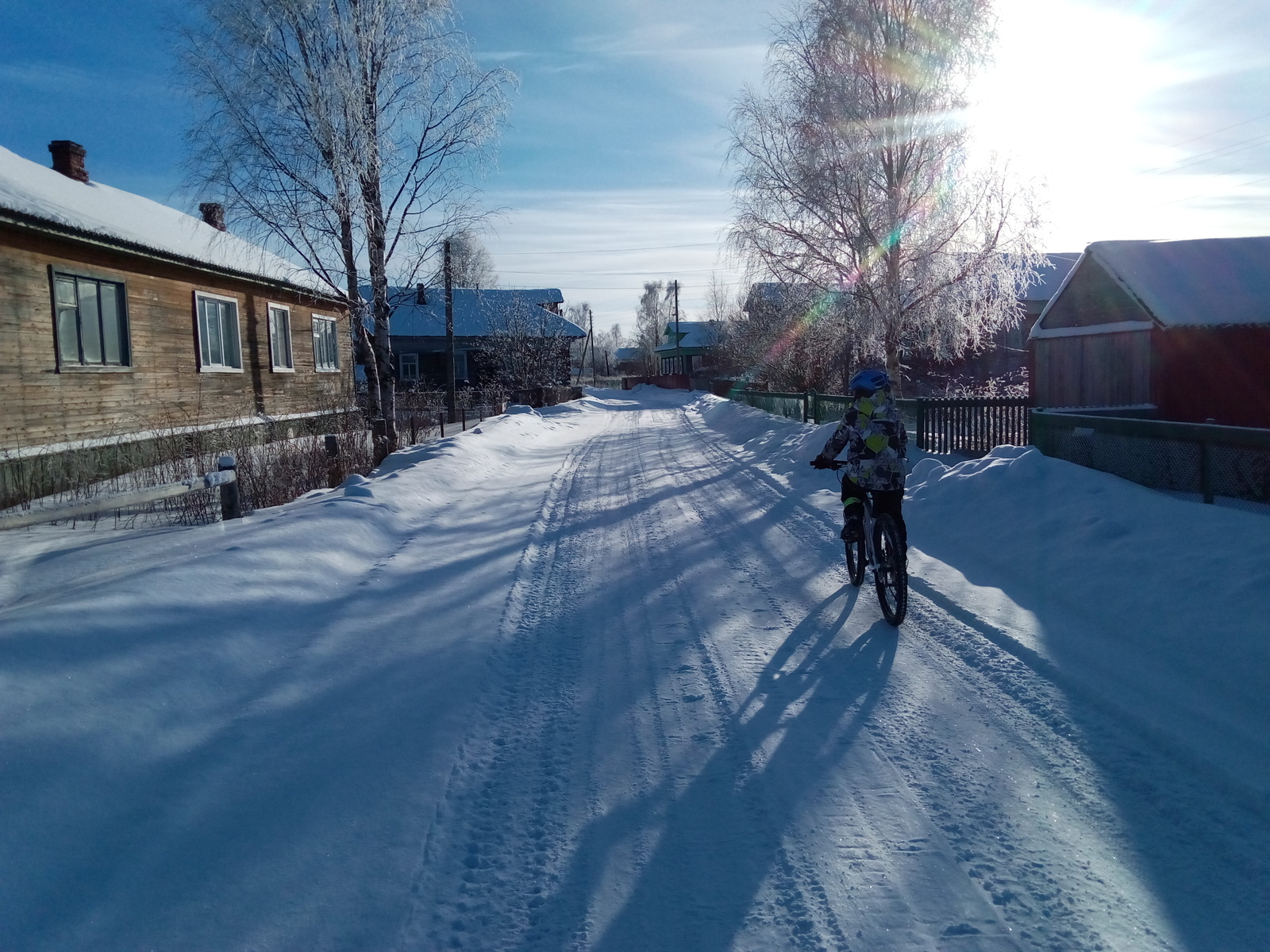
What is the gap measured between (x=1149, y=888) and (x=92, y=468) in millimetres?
15058

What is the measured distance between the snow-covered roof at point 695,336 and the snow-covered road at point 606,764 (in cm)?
6398

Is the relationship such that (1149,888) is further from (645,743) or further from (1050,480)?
(1050,480)

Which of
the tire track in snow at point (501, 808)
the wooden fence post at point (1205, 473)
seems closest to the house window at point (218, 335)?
the tire track in snow at point (501, 808)

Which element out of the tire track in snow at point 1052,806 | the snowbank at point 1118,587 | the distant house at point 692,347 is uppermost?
the distant house at point 692,347

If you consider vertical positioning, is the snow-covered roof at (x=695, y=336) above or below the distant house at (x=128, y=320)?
above

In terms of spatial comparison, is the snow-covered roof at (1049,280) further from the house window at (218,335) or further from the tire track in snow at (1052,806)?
the tire track in snow at (1052,806)

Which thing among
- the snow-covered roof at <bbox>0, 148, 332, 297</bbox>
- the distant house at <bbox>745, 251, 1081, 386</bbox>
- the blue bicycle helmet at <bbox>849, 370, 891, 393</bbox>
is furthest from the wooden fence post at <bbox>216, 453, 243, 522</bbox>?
the distant house at <bbox>745, 251, 1081, 386</bbox>

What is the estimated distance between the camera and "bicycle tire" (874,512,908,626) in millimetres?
5953

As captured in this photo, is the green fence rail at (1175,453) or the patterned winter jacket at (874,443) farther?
the green fence rail at (1175,453)

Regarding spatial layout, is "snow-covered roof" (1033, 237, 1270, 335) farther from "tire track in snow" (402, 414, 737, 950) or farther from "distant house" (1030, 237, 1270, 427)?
"tire track in snow" (402, 414, 737, 950)

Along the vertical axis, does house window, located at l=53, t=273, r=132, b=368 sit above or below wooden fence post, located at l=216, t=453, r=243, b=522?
above

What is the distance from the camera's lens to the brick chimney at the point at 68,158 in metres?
18.7

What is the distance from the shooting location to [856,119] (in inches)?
716

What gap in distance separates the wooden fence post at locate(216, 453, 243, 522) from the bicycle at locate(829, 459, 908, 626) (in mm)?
6047
